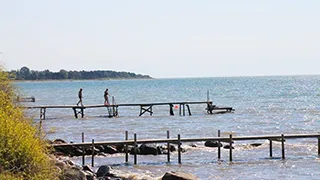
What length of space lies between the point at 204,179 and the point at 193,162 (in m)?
3.82

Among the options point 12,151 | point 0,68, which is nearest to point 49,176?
point 12,151

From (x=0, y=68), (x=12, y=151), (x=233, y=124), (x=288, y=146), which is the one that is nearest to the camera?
(x=12, y=151)

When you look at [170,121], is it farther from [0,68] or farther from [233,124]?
[0,68]

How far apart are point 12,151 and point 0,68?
11.5 feet

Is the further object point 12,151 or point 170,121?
point 170,121

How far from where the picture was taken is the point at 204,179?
861 inches

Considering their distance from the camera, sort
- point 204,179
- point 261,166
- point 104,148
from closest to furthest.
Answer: point 204,179 < point 261,166 < point 104,148

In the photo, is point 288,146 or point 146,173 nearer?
point 146,173

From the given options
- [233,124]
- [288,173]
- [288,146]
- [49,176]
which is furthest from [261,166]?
[233,124]

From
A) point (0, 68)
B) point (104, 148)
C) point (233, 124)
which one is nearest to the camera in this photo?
point (0, 68)

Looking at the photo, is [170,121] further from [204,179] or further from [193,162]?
[204,179]

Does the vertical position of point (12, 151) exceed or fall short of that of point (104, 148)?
it exceeds it

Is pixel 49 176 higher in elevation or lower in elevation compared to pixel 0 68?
lower

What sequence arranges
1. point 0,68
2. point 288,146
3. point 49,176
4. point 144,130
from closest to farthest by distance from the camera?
point 49,176
point 0,68
point 288,146
point 144,130
